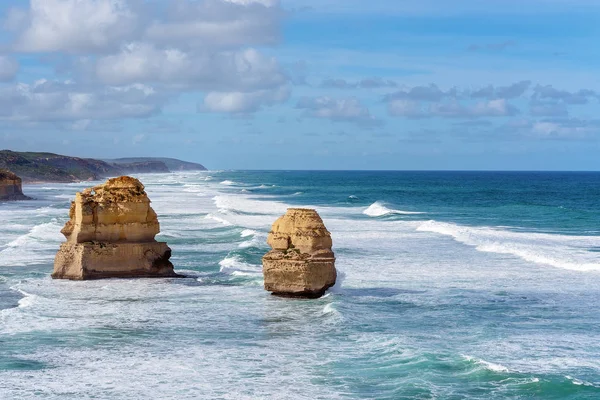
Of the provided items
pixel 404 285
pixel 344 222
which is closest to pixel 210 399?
pixel 404 285

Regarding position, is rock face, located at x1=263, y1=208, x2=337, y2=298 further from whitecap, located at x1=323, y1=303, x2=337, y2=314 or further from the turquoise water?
whitecap, located at x1=323, y1=303, x2=337, y2=314

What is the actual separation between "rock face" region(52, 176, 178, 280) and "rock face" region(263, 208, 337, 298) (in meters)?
5.50

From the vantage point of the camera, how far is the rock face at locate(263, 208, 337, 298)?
23438 mm

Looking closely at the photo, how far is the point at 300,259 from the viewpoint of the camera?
2330 centimetres

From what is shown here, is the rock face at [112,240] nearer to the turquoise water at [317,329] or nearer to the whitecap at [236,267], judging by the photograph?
the turquoise water at [317,329]

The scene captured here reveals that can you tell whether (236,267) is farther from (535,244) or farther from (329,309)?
(535,244)

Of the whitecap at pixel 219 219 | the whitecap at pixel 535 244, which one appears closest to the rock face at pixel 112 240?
the whitecap at pixel 535 244

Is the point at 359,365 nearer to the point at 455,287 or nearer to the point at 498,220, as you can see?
the point at 455,287

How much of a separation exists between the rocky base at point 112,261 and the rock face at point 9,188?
51.0 meters

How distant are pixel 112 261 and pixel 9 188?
174 ft

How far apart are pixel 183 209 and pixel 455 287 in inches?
1495

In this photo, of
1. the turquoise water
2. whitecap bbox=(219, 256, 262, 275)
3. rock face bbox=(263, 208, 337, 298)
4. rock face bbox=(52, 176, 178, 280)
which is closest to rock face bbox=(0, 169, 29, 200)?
the turquoise water

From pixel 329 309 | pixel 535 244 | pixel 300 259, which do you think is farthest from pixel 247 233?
pixel 329 309

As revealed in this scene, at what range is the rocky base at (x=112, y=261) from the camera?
2731 centimetres
